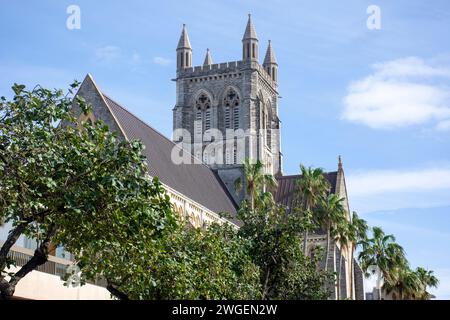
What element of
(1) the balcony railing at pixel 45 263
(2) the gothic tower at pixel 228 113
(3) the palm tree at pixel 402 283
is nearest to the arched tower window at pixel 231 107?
(2) the gothic tower at pixel 228 113

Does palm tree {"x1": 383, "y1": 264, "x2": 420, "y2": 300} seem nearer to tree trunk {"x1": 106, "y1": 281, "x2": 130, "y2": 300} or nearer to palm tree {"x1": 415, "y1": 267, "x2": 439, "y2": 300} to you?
palm tree {"x1": 415, "y1": 267, "x2": 439, "y2": 300}

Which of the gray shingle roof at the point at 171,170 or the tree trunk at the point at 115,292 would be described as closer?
the tree trunk at the point at 115,292

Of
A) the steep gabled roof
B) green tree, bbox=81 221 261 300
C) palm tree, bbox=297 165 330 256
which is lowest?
green tree, bbox=81 221 261 300

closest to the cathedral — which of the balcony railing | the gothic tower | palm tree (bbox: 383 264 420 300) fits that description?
the gothic tower

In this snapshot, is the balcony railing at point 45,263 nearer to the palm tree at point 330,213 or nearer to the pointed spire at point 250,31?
the palm tree at point 330,213

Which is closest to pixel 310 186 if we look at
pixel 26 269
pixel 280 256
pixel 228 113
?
A: pixel 280 256

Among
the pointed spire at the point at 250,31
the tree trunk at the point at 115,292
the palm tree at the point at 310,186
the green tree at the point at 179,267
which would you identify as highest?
the pointed spire at the point at 250,31

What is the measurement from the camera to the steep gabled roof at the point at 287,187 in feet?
253

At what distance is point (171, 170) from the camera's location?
5709cm

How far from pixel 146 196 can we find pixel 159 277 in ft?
23.5

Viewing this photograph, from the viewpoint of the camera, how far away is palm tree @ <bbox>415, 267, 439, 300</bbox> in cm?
5817

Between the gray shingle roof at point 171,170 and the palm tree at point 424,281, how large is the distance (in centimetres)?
1761

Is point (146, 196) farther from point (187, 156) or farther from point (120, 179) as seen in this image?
point (187, 156)
